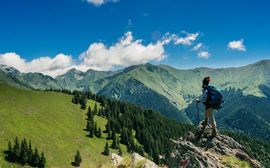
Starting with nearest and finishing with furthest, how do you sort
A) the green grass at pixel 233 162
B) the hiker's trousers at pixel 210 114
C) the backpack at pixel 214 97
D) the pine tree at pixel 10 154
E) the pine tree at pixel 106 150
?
the green grass at pixel 233 162 < the backpack at pixel 214 97 < the hiker's trousers at pixel 210 114 < the pine tree at pixel 10 154 < the pine tree at pixel 106 150

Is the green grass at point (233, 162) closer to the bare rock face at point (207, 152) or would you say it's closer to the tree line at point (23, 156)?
the bare rock face at point (207, 152)

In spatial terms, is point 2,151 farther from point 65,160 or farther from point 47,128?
point 47,128

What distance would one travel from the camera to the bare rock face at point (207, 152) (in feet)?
70.5

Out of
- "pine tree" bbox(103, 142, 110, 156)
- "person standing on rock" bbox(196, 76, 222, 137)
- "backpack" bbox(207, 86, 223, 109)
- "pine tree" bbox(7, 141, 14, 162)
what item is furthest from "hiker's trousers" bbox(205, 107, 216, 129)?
"pine tree" bbox(103, 142, 110, 156)

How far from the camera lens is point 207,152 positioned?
23.1 m

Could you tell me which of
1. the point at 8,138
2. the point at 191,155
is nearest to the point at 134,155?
the point at 191,155

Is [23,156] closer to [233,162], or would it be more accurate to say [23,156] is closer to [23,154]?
[23,154]

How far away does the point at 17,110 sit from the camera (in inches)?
7554

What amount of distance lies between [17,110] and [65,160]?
46099mm

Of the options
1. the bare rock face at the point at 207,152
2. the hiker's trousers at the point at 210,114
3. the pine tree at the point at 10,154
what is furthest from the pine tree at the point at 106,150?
the hiker's trousers at the point at 210,114

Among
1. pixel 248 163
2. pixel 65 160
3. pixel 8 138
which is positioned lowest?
pixel 65 160

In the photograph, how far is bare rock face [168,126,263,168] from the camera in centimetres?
2148

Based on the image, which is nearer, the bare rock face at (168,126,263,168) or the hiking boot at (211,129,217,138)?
the bare rock face at (168,126,263,168)

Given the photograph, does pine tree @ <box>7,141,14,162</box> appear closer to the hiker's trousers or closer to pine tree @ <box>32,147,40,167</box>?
pine tree @ <box>32,147,40,167</box>
